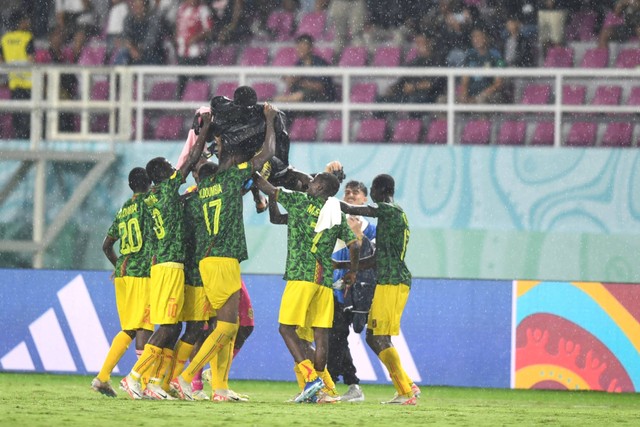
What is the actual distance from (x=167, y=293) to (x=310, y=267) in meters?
1.13

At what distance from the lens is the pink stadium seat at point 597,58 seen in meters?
17.6

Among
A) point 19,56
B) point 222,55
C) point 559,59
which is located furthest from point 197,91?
point 559,59

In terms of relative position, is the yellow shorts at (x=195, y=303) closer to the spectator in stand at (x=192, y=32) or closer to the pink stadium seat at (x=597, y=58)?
the spectator in stand at (x=192, y=32)

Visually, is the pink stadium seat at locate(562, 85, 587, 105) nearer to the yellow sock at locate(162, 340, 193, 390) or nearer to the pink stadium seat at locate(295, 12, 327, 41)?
the pink stadium seat at locate(295, 12, 327, 41)

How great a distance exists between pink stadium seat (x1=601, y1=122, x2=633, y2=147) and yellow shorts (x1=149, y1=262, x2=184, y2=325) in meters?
8.04

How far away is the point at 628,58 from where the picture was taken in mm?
17531

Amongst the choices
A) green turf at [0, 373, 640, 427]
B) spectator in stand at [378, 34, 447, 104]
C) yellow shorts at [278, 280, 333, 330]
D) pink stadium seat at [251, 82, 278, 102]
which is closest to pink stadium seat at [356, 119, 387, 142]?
spectator in stand at [378, 34, 447, 104]

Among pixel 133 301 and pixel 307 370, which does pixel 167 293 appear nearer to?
pixel 133 301

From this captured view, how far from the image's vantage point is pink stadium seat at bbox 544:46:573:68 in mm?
17781

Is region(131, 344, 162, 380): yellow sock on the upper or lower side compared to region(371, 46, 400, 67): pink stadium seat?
lower

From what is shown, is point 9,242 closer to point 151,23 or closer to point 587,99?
point 151,23

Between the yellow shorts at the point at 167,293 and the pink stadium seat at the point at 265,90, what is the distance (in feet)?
24.9

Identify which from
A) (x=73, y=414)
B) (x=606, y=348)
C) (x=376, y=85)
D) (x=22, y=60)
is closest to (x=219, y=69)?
(x=376, y=85)

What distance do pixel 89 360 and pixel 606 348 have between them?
5357 mm
